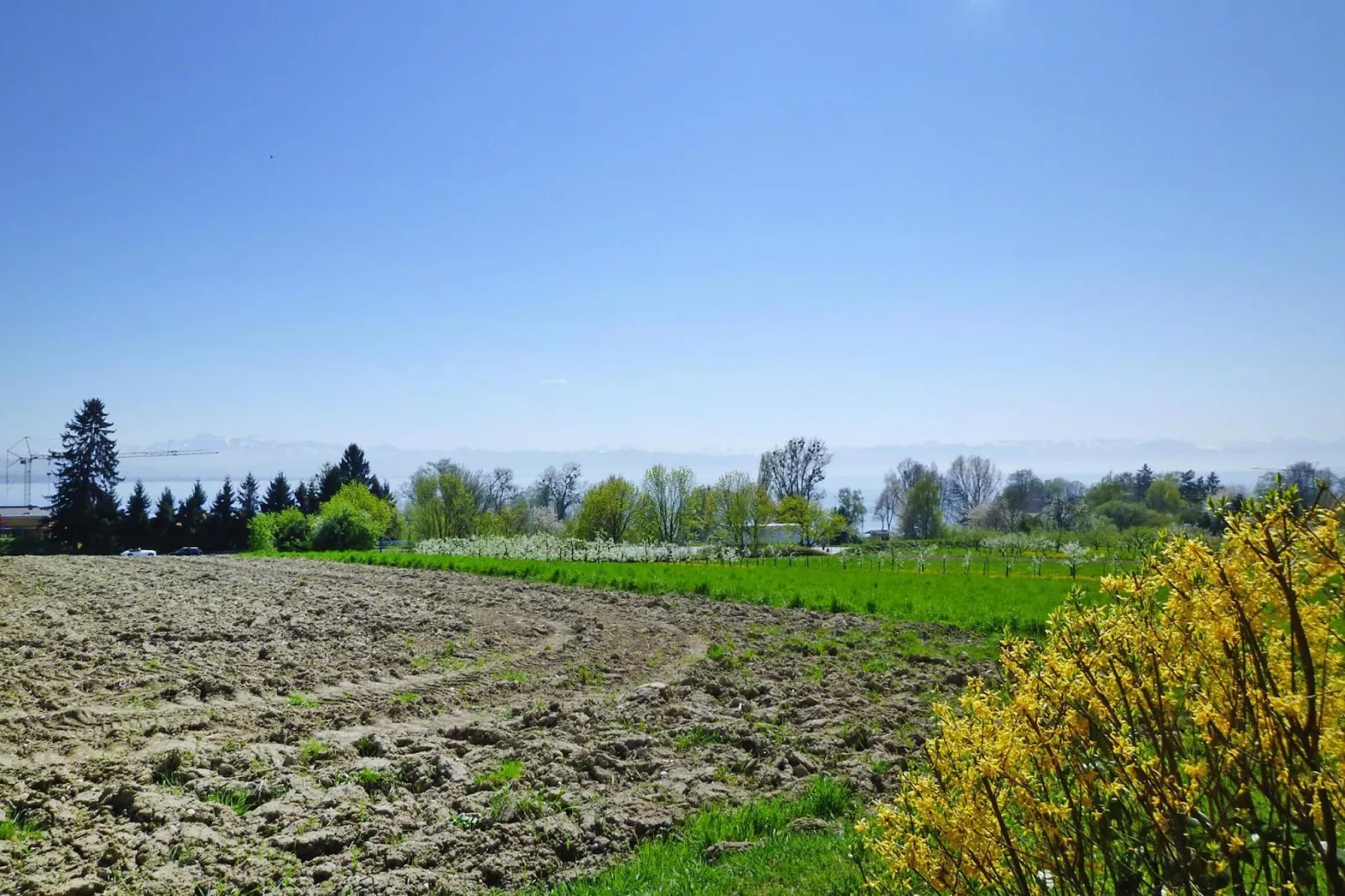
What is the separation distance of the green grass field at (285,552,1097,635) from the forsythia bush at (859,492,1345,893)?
12761 mm

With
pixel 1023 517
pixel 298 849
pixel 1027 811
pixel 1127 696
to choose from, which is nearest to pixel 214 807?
pixel 298 849

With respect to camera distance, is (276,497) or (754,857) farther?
(276,497)

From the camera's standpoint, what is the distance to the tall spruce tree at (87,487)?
58.0 m

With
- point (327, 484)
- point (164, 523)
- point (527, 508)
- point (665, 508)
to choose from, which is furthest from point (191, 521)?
point (665, 508)

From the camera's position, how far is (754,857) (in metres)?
5.02

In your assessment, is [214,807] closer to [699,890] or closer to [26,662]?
[699,890]

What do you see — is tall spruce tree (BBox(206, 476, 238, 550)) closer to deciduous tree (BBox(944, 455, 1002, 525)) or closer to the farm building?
the farm building

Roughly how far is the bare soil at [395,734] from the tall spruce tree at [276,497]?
6194cm

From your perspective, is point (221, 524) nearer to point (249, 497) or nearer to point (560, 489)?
point (249, 497)

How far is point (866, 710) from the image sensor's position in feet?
28.8

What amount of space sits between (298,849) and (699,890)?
111 inches

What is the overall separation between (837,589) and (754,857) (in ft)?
55.9

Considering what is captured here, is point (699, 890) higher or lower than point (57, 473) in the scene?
lower

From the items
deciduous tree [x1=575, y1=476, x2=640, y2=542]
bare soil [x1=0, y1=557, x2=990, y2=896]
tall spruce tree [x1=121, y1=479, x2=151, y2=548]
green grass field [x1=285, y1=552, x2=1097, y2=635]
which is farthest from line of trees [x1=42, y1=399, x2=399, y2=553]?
bare soil [x1=0, y1=557, x2=990, y2=896]
